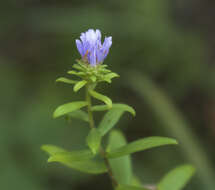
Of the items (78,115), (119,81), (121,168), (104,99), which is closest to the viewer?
(104,99)

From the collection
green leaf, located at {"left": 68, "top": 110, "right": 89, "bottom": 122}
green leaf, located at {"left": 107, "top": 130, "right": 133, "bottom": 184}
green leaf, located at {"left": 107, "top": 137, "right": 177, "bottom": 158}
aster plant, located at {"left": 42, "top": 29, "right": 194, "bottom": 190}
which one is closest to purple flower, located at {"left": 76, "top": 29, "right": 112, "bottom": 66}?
aster plant, located at {"left": 42, "top": 29, "right": 194, "bottom": 190}

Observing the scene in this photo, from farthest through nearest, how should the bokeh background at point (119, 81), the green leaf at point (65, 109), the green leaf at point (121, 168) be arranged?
the bokeh background at point (119, 81) < the green leaf at point (121, 168) < the green leaf at point (65, 109)

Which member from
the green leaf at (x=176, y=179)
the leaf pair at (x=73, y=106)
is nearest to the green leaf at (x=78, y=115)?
the leaf pair at (x=73, y=106)

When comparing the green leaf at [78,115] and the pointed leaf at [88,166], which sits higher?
the green leaf at [78,115]

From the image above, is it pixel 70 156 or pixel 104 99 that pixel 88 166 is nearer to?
pixel 70 156

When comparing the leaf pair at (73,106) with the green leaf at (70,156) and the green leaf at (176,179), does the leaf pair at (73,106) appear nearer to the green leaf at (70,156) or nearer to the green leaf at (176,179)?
the green leaf at (70,156)

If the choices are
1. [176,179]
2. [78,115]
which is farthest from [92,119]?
[176,179]

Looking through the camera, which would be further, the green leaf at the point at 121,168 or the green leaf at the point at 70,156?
the green leaf at the point at 121,168
